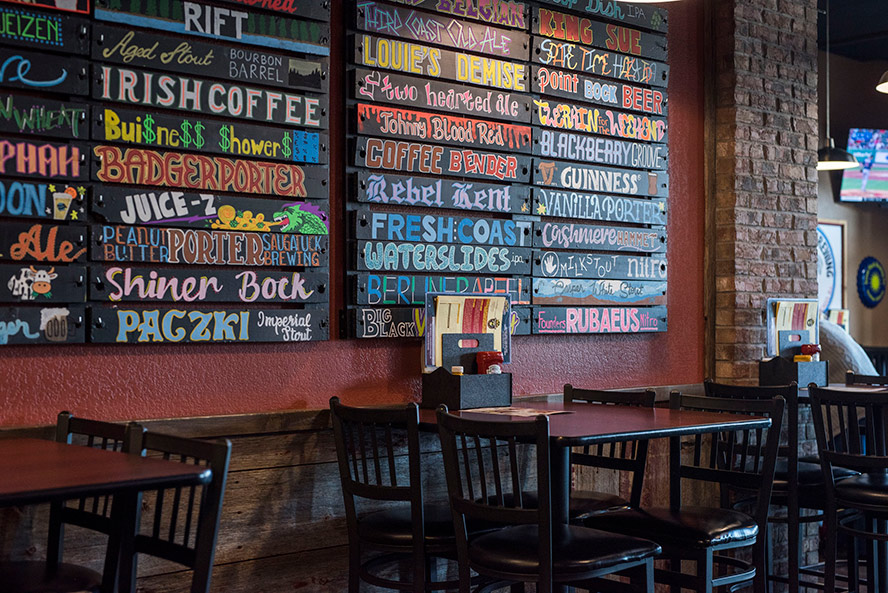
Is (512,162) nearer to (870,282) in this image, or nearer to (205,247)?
(205,247)

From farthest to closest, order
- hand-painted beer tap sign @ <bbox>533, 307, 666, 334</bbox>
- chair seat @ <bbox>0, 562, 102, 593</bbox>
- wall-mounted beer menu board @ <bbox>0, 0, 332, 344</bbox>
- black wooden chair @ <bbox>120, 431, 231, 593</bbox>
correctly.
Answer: hand-painted beer tap sign @ <bbox>533, 307, 666, 334</bbox>, wall-mounted beer menu board @ <bbox>0, 0, 332, 344</bbox>, chair seat @ <bbox>0, 562, 102, 593</bbox>, black wooden chair @ <bbox>120, 431, 231, 593</bbox>

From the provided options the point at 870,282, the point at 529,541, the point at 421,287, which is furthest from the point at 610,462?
the point at 870,282

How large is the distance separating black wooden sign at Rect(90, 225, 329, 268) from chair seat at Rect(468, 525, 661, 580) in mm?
1216

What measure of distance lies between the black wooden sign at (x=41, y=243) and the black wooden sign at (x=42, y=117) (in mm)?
280

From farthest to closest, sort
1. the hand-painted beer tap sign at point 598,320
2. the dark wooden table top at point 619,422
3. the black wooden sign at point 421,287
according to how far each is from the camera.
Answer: the hand-painted beer tap sign at point 598,320, the black wooden sign at point 421,287, the dark wooden table top at point 619,422

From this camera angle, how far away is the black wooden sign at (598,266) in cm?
406

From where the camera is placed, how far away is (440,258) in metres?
3.73

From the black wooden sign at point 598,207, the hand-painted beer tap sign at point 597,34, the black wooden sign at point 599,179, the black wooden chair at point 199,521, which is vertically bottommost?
the black wooden chair at point 199,521

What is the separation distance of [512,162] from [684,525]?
1.64m

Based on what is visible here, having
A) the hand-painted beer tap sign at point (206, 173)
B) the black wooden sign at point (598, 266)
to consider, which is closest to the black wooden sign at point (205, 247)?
the hand-painted beer tap sign at point (206, 173)

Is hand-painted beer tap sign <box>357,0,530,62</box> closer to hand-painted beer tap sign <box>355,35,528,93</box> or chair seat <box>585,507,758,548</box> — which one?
hand-painted beer tap sign <box>355,35,528,93</box>

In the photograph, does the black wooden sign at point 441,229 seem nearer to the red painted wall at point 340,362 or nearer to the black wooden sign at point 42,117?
the red painted wall at point 340,362

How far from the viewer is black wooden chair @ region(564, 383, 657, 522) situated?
3434 millimetres

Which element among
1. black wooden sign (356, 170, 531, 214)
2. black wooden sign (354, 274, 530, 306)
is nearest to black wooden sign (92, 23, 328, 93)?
black wooden sign (356, 170, 531, 214)
